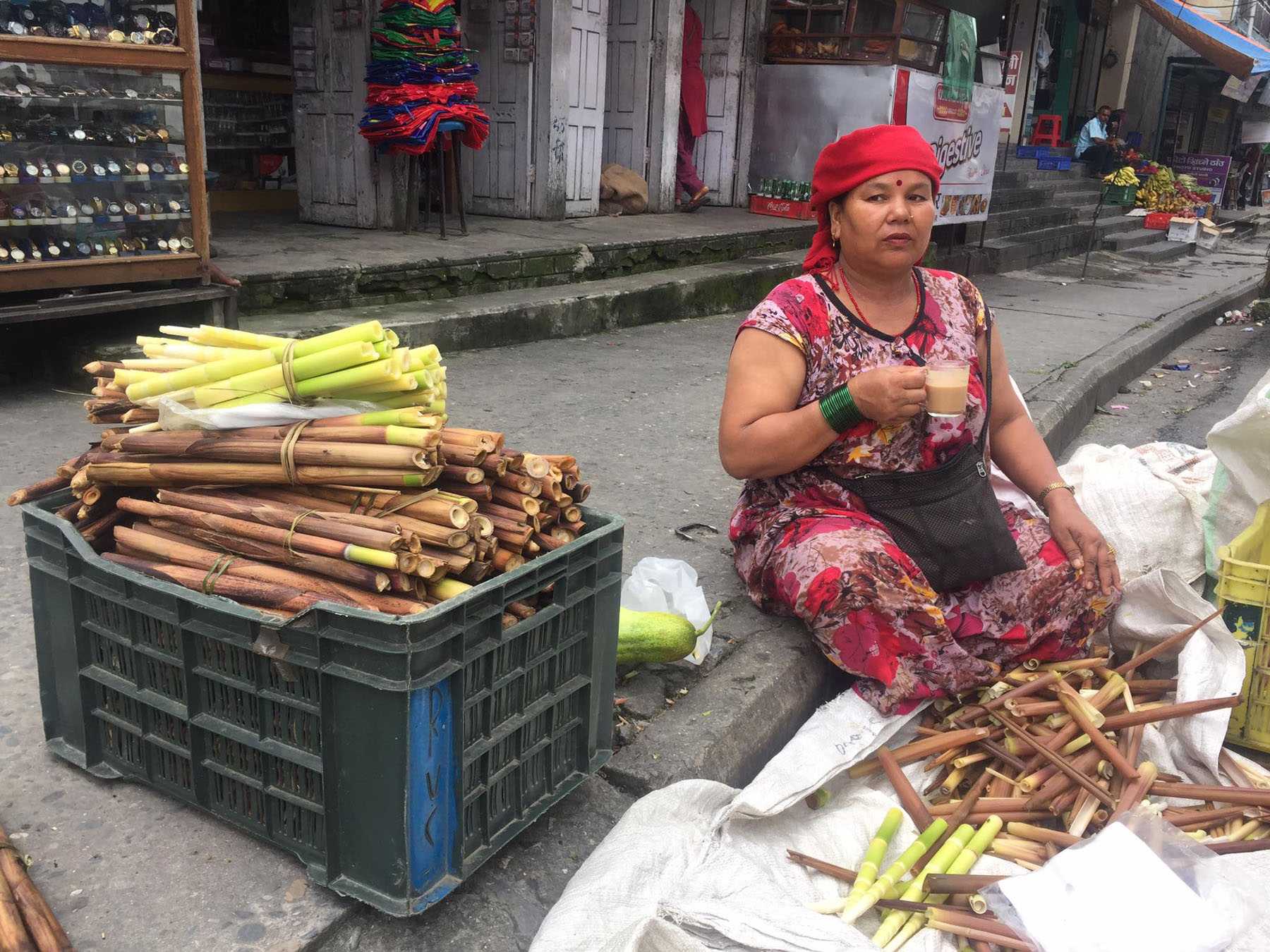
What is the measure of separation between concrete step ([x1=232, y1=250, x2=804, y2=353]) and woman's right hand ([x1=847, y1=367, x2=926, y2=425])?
287 centimetres

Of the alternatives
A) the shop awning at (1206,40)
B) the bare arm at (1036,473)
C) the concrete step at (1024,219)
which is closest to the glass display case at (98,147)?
the bare arm at (1036,473)

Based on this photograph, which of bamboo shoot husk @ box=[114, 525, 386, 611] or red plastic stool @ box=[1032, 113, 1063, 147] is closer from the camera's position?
bamboo shoot husk @ box=[114, 525, 386, 611]

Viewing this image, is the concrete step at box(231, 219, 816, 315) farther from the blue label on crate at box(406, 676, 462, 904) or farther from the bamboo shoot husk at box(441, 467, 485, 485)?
the blue label on crate at box(406, 676, 462, 904)

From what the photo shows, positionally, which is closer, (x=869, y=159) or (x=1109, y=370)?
(x=869, y=159)

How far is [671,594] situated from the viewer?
2.76 metres

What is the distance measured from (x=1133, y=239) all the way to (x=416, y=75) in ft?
39.3

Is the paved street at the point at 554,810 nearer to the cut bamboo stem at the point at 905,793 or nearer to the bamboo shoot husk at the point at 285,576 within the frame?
the cut bamboo stem at the point at 905,793

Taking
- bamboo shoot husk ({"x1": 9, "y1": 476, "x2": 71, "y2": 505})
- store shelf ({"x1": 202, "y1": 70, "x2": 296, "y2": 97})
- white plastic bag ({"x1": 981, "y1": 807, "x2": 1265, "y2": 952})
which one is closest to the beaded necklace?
white plastic bag ({"x1": 981, "y1": 807, "x2": 1265, "y2": 952})

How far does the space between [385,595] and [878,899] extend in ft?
3.41

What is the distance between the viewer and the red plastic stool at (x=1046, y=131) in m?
19.0

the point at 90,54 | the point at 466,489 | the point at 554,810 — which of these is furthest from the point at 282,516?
the point at 90,54

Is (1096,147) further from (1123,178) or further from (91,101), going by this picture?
(91,101)

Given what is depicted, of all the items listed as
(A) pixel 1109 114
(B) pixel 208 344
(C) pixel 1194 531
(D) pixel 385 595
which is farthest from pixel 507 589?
(A) pixel 1109 114

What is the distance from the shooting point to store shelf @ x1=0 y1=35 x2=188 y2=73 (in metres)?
4.26
